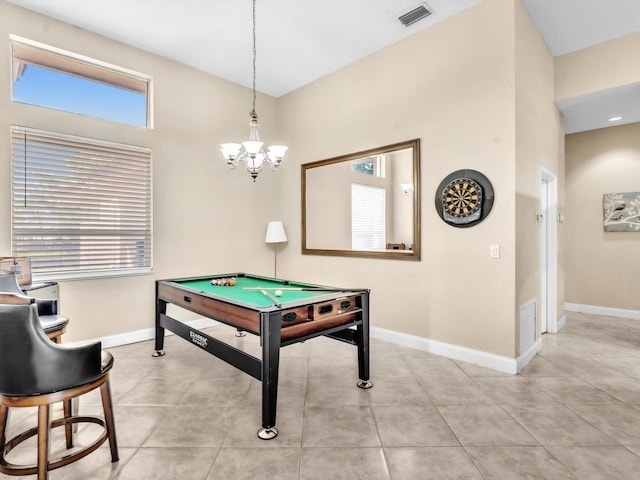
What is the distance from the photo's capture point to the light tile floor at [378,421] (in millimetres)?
1813

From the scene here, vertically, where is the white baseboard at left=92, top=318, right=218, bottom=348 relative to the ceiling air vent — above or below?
below

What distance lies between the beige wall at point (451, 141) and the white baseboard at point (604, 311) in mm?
2819

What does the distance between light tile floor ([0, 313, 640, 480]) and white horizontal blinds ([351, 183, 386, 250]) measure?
1.36 metres

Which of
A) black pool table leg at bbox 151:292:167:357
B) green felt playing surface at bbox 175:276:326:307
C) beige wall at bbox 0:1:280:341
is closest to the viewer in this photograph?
green felt playing surface at bbox 175:276:326:307

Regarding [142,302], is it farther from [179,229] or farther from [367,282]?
[367,282]

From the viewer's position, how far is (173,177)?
4.21 m

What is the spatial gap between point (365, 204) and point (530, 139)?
185 cm

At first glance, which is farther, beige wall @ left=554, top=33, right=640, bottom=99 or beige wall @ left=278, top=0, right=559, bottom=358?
beige wall @ left=554, top=33, right=640, bottom=99

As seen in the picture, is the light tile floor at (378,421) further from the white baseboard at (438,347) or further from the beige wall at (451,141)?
the beige wall at (451,141)

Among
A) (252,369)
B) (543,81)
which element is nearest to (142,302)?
(252,369)

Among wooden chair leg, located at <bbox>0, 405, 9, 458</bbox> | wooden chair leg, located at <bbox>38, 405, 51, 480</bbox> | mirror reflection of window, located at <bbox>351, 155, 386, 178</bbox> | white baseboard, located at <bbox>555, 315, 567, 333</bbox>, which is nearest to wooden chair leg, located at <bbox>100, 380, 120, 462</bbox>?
wooden chair leg, located at <bbox>38, 405, 51, 480</bbox>

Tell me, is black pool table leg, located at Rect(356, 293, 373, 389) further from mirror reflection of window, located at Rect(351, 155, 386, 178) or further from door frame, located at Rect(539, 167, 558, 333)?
door frame, located at Rect(539, 167, 558, 333)

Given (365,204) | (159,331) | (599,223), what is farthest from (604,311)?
(159,331)

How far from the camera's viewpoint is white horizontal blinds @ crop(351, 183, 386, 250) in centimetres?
404
